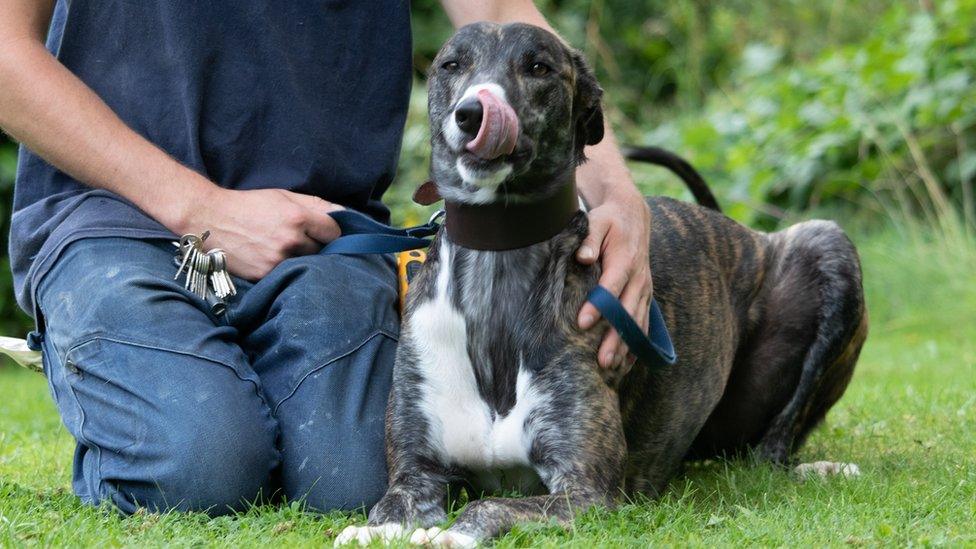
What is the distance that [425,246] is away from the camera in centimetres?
337

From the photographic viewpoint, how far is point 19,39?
10.5 feet

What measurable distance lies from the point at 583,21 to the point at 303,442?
896 centimetres

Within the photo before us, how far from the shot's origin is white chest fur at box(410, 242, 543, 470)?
2.88 meters

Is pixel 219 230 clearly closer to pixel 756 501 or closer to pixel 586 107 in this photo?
pixel 586 107

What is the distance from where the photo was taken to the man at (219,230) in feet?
9.84

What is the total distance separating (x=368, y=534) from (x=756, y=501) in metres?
1.09

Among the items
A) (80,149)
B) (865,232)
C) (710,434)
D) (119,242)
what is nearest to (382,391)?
(119,242)

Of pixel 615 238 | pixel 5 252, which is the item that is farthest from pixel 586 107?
pixel 5 252

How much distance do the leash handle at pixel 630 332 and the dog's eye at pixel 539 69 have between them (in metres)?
0.53

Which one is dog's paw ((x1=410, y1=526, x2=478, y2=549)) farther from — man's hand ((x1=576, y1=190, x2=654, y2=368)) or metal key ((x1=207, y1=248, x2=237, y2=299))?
metal key ((x1=207, y1=248, x2=237, y2=299))

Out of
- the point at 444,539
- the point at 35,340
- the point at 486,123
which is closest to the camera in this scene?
the point at 444,539

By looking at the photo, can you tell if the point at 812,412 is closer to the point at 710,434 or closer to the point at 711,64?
the point at 710,434

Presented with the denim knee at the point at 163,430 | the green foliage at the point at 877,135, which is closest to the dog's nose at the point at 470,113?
the denim knee at the point at 163,430

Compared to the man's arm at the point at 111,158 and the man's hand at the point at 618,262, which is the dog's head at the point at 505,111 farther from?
the man's arm at the point at 111,158
